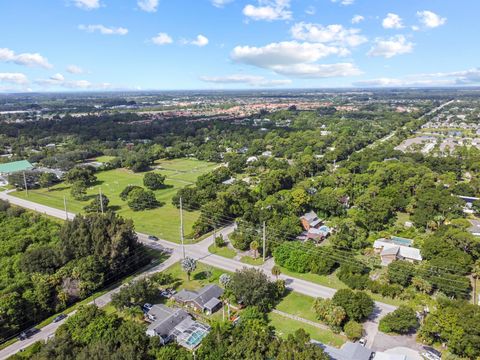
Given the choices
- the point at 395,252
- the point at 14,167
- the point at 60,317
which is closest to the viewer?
the point at 60,317

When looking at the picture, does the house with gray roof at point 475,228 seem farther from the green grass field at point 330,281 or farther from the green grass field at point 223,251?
the green grass field at point 223,251

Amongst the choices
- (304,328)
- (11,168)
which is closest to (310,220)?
(304,328)

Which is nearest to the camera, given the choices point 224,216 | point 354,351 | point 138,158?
point 354,351

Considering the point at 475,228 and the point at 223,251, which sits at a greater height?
the point at 475,228

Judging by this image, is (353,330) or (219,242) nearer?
(353,330)

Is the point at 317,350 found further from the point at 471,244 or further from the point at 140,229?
the point at 140,229

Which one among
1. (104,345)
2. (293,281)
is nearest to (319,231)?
(293,281)

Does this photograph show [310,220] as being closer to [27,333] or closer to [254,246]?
[254,246]
